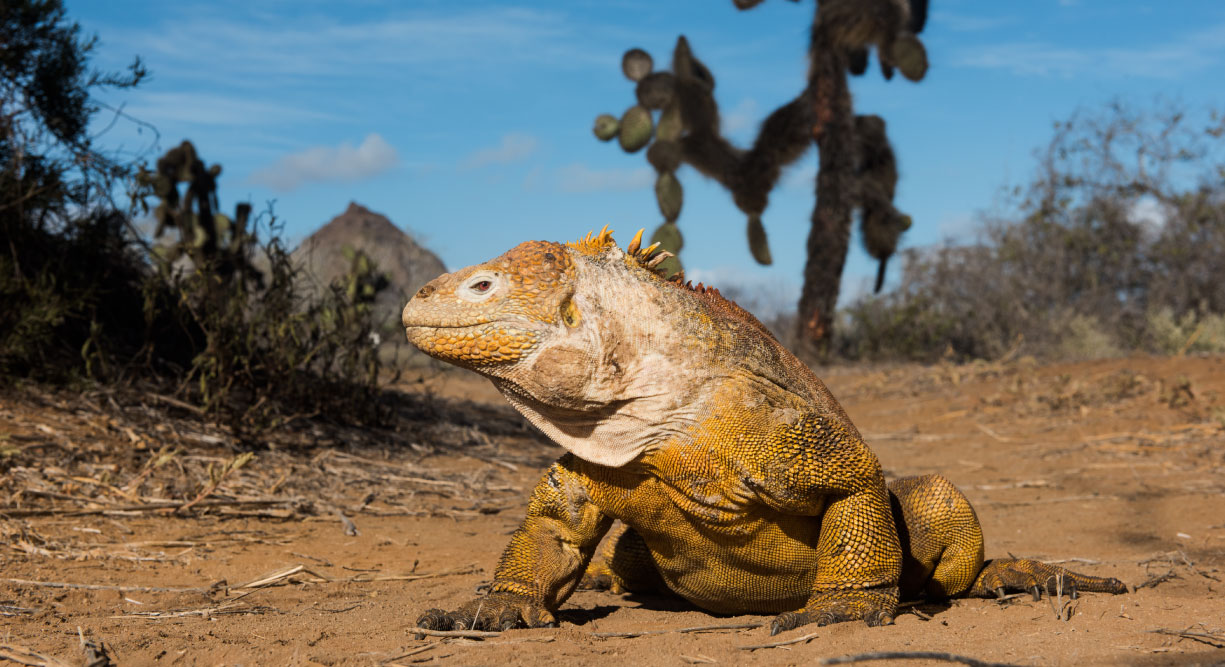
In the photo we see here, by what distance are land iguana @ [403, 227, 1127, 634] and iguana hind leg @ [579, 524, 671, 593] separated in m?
0.67

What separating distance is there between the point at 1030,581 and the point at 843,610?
1.18 m

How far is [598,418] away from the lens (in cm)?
356

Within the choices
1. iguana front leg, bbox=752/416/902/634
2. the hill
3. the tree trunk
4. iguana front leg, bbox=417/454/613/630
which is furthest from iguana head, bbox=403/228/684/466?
the hill

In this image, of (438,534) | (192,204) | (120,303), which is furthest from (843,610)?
(192,204)

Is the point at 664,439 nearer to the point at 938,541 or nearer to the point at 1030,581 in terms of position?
the point at 938,541

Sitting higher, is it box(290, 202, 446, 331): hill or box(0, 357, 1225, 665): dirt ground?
box(290, 202, 446, 331): hill

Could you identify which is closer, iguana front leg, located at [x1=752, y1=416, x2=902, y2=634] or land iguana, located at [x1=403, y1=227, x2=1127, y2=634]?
land iguana, located at [x1=403, y1=227, x2=1127, y2=634]

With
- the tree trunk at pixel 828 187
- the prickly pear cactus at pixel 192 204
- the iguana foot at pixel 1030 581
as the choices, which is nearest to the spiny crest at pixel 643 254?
the iguana foot at pixel 1030 581

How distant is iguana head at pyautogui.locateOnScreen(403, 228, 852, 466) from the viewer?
339 centimetres

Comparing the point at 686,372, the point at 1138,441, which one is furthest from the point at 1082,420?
the point at 686,372

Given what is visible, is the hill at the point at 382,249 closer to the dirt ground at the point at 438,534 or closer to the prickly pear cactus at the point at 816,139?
the prickly pear cactus at the point at 816,139

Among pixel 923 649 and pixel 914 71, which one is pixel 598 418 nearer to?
pixel 923 649

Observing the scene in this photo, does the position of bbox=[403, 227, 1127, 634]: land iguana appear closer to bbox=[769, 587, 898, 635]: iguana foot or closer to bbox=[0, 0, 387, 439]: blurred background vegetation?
bbox=[769, 587, 898, 635]: iguana foot

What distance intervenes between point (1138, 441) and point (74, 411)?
377 inches
